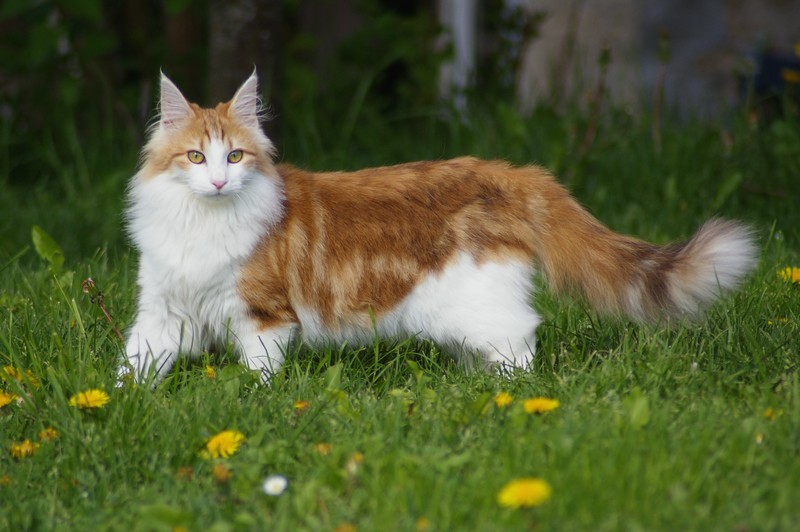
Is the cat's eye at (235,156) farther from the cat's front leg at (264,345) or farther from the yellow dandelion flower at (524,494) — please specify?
the yellow dandelion flower at (524,494)

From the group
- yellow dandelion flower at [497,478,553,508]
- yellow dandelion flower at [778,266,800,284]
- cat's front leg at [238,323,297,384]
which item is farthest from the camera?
yellow dandelion flower at [778,266,800,284]

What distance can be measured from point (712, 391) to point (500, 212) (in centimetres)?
102

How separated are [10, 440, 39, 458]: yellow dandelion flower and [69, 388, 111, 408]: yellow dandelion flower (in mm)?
159

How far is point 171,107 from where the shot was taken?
357cm

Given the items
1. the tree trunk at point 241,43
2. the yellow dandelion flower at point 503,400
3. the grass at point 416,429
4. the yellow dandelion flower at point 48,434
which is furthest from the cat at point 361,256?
the tree trunk at point 241,43

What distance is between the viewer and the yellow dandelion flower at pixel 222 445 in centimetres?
271

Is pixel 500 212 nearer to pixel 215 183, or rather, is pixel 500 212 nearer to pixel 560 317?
pixel 560 317

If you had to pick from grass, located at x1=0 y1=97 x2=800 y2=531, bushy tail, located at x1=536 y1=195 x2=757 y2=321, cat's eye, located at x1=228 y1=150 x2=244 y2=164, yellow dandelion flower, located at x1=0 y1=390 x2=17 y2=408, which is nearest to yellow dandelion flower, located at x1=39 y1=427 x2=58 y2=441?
grass, located at x1=0 y1=97 x2=800 y2=531

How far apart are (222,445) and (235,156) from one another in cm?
120

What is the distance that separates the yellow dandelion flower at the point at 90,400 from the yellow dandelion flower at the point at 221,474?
0.50 metres

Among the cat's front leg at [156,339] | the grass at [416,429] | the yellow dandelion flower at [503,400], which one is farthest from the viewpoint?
the cat's front leg at [156,339]

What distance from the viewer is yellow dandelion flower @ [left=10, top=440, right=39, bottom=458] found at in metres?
2.78

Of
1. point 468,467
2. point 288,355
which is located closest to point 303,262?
point 288,355

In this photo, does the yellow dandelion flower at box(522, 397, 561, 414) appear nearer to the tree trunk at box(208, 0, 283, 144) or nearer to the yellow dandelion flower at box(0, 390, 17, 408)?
the yellow dandelion flower at box(0, 390, 17, 408)
